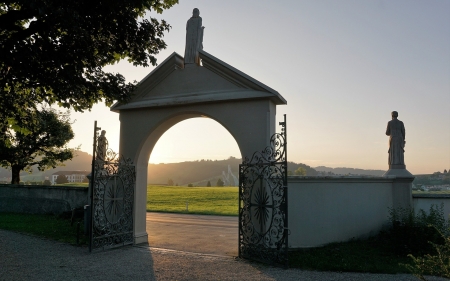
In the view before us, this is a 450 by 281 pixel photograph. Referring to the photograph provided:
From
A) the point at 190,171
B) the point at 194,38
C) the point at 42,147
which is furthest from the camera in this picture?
the point at 190,171

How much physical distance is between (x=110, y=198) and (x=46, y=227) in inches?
201

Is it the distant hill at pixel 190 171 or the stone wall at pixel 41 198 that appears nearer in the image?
the stone wall at pixel 41 198

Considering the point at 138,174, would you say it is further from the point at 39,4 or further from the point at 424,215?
the point at 424,215

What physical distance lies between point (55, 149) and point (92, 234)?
48.7 feet

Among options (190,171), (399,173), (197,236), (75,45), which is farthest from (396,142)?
(190,171)

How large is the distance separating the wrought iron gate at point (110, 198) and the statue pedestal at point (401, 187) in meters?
7.76

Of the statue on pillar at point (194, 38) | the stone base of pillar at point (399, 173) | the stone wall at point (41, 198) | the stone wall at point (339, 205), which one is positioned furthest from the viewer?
the stone wall at point (41, 198)

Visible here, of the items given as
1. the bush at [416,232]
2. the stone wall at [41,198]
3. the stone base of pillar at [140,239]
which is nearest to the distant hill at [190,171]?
the stone wall at [41,198]

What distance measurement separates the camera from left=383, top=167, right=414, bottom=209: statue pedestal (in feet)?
37.5

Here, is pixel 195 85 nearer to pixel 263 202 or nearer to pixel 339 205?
pixel 263 202

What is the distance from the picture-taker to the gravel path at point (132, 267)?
7.66 meters

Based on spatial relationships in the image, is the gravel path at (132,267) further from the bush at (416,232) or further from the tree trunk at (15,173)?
the tree trunk at (15,173)

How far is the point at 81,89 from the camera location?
9.61m

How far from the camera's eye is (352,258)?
9000 mm
